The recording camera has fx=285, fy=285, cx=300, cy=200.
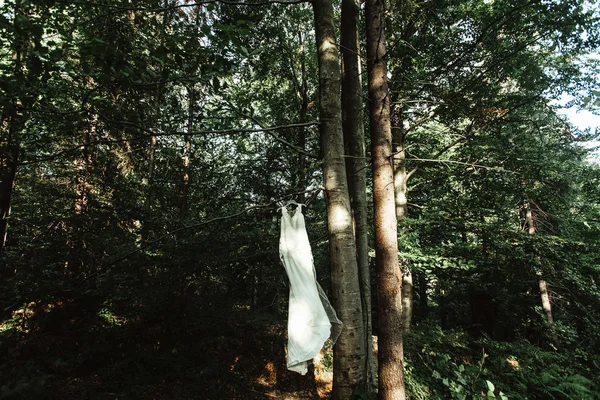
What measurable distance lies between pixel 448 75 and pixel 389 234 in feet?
15.2

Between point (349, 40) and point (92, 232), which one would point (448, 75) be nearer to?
point (349, 40)

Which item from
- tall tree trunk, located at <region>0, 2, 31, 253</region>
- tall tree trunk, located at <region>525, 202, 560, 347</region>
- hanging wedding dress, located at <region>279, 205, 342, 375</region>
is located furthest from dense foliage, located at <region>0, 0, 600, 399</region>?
tall tree trunk, located at <region>525, 202, 560, 347</region>

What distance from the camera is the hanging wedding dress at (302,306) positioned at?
271 cm

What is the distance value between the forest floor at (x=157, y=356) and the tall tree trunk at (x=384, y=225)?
3715 millimetres

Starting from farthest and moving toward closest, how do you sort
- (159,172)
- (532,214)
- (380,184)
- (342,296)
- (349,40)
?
(532,214)
(159,172)
(349,40)
(380,184)
(342,296)

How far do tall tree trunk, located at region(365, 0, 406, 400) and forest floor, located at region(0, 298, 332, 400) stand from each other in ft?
12.2

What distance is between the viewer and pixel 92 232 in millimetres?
5391

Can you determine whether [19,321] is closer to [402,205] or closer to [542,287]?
[402,205]

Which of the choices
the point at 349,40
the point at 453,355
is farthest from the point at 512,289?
the point at 349,40

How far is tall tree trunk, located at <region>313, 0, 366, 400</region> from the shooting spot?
9.36 feet

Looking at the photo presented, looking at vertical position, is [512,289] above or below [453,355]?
above

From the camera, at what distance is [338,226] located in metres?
3.10

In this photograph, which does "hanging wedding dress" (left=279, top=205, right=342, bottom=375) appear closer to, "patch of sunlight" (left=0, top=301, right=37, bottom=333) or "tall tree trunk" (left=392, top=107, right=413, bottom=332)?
"tall tree trunk" (left=392, top=107, right=413, bottom=332)

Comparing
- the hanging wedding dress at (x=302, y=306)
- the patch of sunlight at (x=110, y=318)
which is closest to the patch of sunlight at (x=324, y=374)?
the hanging wedding dress at (x=302, y=306)
